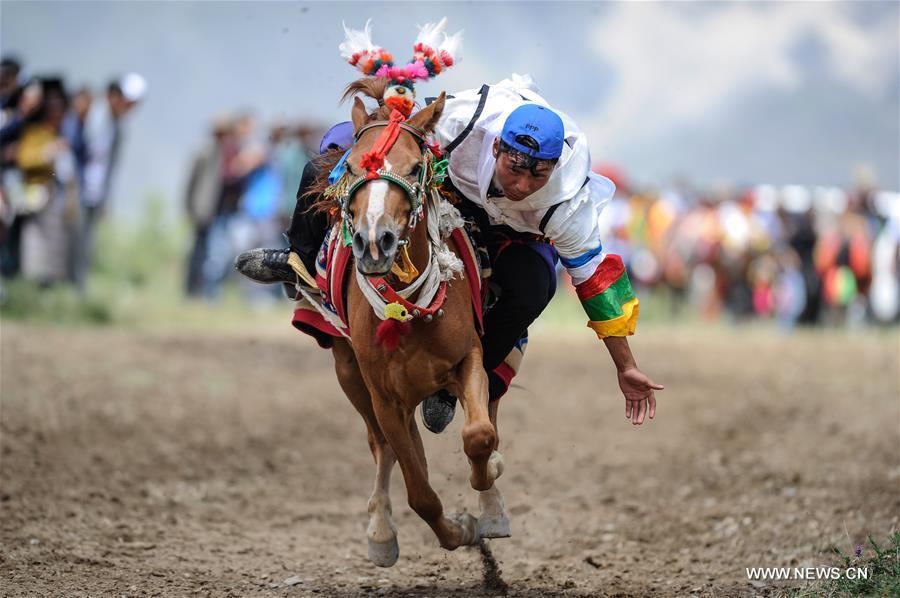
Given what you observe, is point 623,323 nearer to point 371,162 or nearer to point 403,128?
point 403,128

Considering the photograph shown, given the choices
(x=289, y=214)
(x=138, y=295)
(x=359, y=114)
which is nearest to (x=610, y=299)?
(x=359, y=114)

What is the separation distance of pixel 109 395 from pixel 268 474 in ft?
6.89

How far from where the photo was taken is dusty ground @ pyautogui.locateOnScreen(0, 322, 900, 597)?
6102 millimetres

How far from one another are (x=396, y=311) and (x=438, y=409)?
102 centimetres

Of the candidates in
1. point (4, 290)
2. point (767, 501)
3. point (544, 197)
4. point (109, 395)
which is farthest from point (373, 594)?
point (4, 290)

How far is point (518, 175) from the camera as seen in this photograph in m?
A: 4.95

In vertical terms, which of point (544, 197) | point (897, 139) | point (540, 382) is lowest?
point (540, 382)

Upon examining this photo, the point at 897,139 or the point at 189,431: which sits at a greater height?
the point at 897,139

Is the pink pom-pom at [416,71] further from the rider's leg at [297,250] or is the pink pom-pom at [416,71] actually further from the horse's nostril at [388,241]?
the horse's nostril at [388,241]

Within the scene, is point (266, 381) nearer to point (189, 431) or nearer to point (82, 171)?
point (189, 431)

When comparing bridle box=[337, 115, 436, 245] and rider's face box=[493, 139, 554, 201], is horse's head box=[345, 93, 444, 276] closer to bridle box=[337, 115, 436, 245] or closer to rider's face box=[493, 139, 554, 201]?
bridle box=[337, 115, 436, 245]

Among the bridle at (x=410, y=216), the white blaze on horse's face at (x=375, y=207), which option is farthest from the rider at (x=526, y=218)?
the white blaze on horse's face at (x=375, y=207)

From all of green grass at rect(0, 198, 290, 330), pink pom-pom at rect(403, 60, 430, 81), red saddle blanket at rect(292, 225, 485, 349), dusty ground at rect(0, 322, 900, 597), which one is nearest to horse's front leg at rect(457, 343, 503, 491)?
red saddle blanket at rect(292, 225, 485, 349)

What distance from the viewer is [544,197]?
16.7 feet
